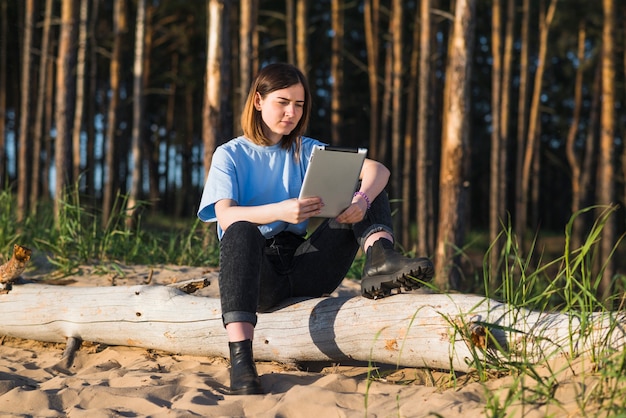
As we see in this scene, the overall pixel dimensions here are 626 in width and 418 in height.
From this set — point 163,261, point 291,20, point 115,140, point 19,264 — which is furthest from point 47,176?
point 19,264

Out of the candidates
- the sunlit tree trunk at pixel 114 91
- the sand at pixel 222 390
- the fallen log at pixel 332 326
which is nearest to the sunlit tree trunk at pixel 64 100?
the sunlit tree trunk at pixel 114 91

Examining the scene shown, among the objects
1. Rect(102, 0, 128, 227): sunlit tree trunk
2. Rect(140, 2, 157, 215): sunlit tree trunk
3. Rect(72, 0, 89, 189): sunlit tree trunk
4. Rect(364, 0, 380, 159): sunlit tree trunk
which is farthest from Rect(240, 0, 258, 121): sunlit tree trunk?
Rect(364, 0, 380, 159): sunlit tree trunk

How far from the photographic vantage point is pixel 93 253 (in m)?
5.82

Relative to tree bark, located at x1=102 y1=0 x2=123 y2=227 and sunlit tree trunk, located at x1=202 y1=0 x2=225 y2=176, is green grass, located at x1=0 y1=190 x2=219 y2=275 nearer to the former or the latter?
sunlit tree trunk, located at x1=202 y1=0 x2=225 y2=176

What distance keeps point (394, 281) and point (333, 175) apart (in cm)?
55

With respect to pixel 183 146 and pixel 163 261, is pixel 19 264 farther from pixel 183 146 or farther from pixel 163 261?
pixel 183 146

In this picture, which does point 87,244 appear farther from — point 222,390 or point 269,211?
point 269,211

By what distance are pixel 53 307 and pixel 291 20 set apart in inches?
396

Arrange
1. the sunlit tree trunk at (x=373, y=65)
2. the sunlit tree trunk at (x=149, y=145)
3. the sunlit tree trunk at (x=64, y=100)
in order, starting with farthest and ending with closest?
the sunlit tree trunk at (x=149, y=145) → the sunlit tree trunk at (x=373, y=65) → the sunlit tree trunk at (x=64, y=100)

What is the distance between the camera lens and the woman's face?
341 centimetres

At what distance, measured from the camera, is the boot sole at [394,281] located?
10.2 ft

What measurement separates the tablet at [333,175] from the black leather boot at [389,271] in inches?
10.7

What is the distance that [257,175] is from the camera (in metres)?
3.53

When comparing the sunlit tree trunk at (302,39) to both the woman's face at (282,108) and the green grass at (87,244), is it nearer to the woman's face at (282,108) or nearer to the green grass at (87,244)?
the green grass at (87,244)
